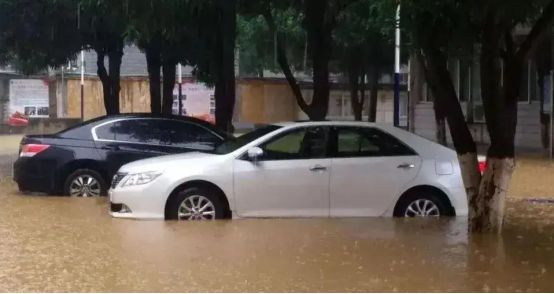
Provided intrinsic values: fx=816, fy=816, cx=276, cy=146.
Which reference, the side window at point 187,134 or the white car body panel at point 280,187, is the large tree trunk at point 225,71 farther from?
the white car body panel at point 280,187

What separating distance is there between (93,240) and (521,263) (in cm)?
465

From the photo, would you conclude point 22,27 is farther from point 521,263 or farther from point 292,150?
point 521,263

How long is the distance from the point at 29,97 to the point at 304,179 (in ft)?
118

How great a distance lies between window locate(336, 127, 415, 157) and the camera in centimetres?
1064

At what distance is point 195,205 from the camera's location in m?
10.4

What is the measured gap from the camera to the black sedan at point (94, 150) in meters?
13.1

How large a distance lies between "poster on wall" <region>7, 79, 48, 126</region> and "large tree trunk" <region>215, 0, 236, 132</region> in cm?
2621

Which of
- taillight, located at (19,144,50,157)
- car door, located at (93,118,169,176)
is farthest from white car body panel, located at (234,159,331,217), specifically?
taillight, located at (19,144,50,157)

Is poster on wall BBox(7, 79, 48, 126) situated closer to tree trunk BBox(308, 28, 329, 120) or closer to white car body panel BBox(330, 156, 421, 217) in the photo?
tree trunk BBox(308, 28, 329, 120)

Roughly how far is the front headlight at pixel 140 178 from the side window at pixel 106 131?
2.99 meters

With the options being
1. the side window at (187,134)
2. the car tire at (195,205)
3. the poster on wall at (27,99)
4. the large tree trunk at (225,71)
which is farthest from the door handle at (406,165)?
the poster on wall at (27,99)

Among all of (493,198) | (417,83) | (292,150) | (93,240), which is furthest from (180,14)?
(417,83)

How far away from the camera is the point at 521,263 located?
805 centimetres

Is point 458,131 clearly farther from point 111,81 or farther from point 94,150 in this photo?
point 111,81
